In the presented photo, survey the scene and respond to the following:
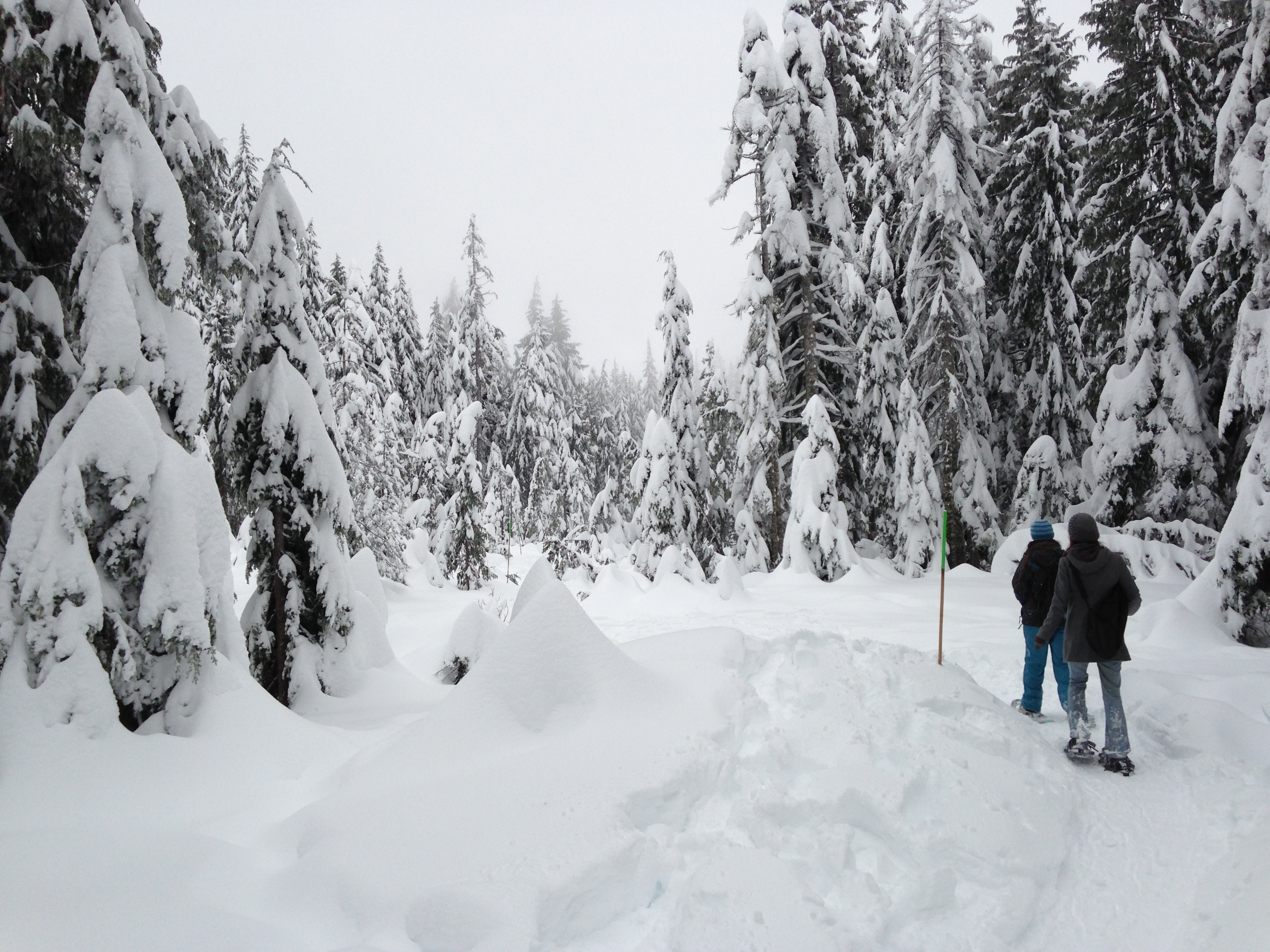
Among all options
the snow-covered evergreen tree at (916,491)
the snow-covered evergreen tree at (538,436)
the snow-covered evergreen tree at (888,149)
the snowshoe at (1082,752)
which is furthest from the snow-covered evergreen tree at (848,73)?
the snow-covered evergreen tree at (538,436)

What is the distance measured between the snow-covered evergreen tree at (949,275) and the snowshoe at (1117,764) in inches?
385

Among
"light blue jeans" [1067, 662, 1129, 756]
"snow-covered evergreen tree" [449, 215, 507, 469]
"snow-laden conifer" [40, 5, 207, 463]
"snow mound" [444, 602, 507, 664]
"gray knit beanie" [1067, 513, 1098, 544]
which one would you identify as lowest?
"snow mound" [444, 602, 507, 664]

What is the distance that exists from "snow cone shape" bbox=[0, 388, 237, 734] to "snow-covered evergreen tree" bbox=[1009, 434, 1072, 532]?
14.3m

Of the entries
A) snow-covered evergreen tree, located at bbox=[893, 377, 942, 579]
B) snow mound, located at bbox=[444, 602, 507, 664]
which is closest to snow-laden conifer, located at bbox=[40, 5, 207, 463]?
snow mound, located at bbox=[444, 602, 507, 664]

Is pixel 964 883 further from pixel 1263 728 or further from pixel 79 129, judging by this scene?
pixel 79 129

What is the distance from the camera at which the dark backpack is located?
16.6 feet

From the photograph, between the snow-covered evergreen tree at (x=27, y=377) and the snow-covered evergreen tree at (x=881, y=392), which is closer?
the snow-covered evergreen tree at (x=27, y=377)

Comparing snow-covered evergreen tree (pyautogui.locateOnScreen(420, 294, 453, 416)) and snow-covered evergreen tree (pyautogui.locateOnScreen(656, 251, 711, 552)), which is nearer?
snow-covered evergreen tree (pyautogui.locateOnScreen(656, 251, 711, 552))

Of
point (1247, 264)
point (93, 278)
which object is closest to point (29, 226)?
point (93, 278)

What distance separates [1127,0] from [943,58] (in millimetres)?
3073

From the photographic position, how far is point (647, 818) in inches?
150

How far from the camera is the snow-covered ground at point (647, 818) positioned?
305cm

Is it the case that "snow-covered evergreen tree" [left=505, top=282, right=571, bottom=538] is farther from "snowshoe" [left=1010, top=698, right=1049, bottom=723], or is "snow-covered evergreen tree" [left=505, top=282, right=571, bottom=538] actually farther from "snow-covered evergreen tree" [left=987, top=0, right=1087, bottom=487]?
"snowshoe" [left=1010, top=698, right=1049, bottom=723]

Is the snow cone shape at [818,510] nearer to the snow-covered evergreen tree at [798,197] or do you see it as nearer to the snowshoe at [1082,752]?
the snow-covered evergreen tree at [798,197]
